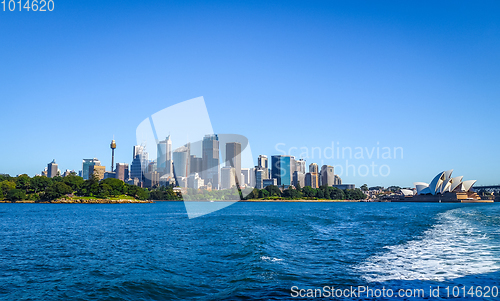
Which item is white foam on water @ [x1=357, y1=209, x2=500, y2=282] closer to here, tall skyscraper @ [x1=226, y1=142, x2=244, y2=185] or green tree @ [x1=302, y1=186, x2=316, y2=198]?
tall skyscraper @ [x1=226, y1=142, x2=244, y2=185]

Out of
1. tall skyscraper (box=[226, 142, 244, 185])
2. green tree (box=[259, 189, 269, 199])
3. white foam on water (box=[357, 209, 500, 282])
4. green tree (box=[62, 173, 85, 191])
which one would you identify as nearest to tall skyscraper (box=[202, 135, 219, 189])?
tall skyscraper (box=[226, 142, 244, 185])

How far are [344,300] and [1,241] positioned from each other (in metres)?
18.1

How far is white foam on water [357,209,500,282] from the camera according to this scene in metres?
10.4

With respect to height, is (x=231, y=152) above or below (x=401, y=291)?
above

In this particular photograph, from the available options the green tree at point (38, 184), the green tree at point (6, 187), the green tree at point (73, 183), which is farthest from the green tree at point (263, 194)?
the green tree at point (6, 187)

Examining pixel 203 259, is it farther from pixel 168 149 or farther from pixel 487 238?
pixel 487 238

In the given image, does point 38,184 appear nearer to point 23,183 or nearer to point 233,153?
point 23,183

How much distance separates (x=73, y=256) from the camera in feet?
45.0

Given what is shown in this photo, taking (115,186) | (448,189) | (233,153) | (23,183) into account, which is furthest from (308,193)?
(233,153)

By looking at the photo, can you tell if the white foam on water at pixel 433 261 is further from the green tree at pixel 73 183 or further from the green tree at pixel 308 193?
the green tree at pixel 308 193

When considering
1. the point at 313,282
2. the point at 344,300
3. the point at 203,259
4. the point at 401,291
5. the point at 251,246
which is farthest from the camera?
the point at 251,246

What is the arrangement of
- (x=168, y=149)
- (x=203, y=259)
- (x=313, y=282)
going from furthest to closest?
(x=168, y=149), (x=203, y=259), (x=313, y=282)

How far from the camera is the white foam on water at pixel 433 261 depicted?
10.4m

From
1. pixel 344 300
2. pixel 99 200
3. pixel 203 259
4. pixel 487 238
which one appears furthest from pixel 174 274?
pixel 99 200
